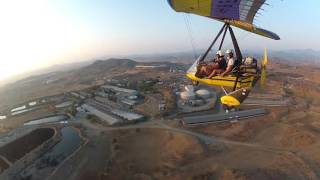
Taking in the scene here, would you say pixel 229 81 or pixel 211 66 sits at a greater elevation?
pixel 211 66

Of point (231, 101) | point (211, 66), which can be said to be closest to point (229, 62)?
point (211, 66)

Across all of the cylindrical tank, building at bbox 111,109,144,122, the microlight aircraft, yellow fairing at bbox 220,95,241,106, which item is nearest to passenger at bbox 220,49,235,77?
the microlight aircraft

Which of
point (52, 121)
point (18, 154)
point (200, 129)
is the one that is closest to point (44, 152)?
point (18, 154)

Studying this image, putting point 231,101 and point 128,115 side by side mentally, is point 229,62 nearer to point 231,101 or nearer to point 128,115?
point 231,101

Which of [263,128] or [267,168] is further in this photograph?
[263,128]

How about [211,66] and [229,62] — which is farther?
[211,66]

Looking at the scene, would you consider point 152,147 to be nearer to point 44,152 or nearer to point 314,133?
point 44,152

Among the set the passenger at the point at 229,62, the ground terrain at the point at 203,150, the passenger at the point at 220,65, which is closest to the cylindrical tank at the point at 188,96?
the ground terrain at the point at 203,150

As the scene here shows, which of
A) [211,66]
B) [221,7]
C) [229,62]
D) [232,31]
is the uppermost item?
[221,7]

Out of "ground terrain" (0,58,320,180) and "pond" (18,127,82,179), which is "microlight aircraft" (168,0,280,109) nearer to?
"ground terrain" (0,58,320,180)
